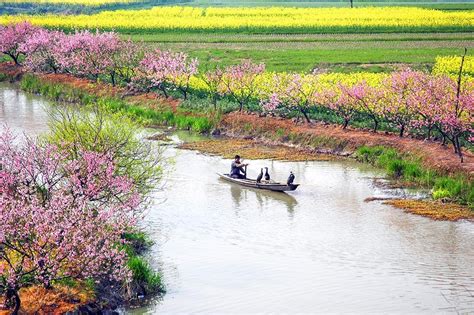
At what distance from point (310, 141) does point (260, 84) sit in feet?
30.9

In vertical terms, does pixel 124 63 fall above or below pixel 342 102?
above

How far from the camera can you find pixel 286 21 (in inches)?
3314

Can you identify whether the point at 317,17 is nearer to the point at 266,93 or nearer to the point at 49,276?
the point at 266,93

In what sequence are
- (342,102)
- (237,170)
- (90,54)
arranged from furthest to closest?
(90,54), (342,102), (237,170)

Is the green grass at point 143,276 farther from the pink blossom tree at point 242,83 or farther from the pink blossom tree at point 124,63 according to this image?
the pink blossom tree at point 124,63

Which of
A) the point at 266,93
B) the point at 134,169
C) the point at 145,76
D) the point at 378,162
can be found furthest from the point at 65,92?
the point at 134,169

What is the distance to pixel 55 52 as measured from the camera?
204 ft

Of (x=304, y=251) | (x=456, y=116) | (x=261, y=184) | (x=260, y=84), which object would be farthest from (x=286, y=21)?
(x=304, y=251)

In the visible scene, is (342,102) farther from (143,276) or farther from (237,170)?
(143,276)

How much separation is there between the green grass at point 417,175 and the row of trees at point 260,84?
189 centimetres

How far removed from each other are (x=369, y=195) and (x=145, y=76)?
76.1 ft

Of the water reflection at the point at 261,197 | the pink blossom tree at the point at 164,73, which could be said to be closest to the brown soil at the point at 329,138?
the pink blossom tree at the point at 164,73

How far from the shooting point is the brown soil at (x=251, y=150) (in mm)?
41656

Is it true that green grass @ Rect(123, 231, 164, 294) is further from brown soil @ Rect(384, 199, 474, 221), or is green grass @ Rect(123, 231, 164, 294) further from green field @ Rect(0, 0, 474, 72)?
green field @ Rect(0, 0, 474, 72)
